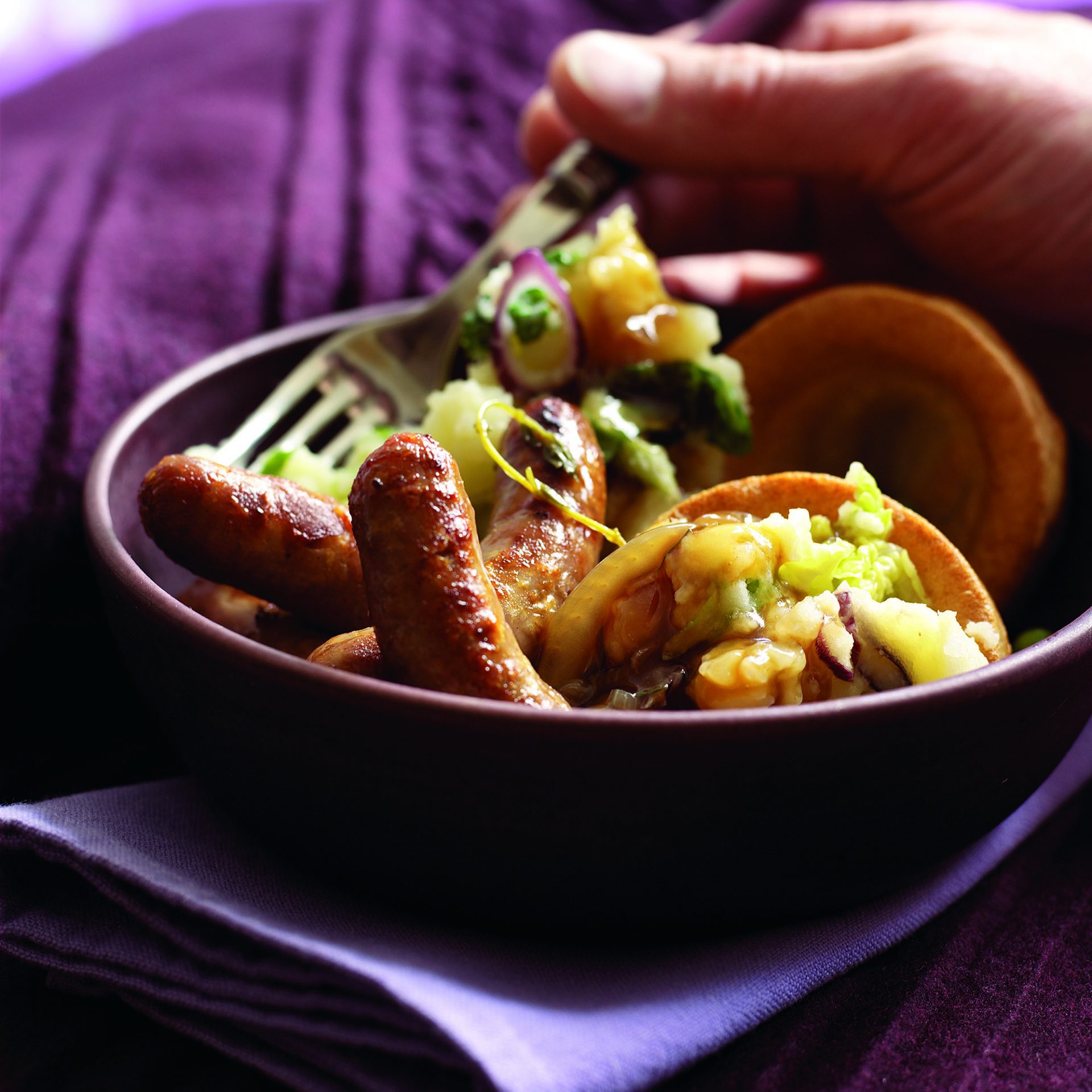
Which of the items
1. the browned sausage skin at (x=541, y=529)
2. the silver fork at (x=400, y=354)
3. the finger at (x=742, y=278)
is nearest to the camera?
the browned sausage skin at (x=541, y=529)

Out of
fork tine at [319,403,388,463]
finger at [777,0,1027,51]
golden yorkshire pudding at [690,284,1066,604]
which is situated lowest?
golden yorkshire pudding at [690,284,1066,604]

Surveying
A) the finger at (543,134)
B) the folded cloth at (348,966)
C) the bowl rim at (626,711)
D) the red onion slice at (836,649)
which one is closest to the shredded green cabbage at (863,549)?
the red onion slice at (836,649)

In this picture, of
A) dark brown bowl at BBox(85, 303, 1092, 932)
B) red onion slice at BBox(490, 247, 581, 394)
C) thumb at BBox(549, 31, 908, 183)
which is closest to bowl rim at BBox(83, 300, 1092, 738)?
dark brown bowl at BBox(85, 303, 1092, 932)

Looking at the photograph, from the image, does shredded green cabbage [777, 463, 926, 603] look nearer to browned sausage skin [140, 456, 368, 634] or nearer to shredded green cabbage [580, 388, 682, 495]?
shredded green cabbage [580, 388, 682, 495]

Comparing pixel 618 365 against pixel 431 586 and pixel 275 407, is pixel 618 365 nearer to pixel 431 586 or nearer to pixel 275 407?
pixel 275 407

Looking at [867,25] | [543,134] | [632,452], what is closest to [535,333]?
[632,452]

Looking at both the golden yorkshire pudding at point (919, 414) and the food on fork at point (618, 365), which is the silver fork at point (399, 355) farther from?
the golden yorkshire pudding at point (919, 414)

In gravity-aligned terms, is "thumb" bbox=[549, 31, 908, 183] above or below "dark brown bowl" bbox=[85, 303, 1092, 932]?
above
